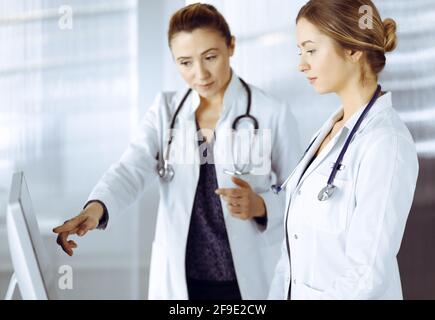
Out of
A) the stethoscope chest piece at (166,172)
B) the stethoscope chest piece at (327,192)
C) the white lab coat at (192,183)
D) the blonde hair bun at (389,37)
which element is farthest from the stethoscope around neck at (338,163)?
the stethoscope chest piece at (166,172)

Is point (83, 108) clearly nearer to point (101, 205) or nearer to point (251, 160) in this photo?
point (101, 205)

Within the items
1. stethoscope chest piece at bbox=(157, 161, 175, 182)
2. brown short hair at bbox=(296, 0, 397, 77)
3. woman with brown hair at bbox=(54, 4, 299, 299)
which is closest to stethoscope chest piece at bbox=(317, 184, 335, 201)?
brown short hair at bbox=(296, 0, 397, 77)

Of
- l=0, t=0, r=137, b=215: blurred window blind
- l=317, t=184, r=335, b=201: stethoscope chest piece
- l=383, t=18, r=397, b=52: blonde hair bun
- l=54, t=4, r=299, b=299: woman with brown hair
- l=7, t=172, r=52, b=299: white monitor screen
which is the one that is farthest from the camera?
l=0, t=0, r=137, b=215: blurred window blind

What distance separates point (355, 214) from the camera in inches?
42.8

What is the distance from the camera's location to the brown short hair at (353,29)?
1.22 metres

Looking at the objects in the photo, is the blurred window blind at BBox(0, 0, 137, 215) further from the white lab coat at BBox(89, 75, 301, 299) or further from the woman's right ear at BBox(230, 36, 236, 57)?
the woman's right ear at BBox(230, 36, 236, 57)

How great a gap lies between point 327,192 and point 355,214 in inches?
2.8

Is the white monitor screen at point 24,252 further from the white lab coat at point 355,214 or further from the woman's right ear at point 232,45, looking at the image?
the woman's right ear at point 232,45

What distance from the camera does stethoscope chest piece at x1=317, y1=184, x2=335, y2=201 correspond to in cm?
114

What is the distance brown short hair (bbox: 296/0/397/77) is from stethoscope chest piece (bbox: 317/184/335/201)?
26 centimetres

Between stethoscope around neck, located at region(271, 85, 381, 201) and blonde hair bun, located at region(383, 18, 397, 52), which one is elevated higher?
blonde hair bun, located at region(383, 18, 397, 52)
